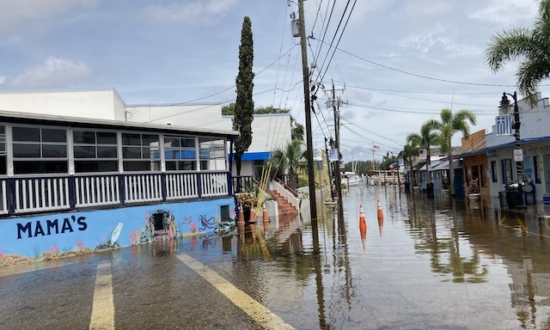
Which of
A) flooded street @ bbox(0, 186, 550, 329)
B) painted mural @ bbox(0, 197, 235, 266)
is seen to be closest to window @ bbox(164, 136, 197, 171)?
painted mural @ bbox(0, 197, 235, 266)

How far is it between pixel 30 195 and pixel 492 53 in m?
16.2

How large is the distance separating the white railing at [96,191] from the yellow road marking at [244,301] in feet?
15.6

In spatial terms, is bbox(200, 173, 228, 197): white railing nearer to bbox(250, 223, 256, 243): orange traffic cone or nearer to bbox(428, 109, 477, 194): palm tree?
bbox(250, 223, 256, 243): orange traffic cone

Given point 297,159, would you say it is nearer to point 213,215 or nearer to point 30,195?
point 213,215

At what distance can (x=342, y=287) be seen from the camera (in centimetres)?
774

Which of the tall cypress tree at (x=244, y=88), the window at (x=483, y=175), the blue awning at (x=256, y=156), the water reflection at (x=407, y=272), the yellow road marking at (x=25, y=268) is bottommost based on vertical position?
the water reflection at (x=407, y=272)

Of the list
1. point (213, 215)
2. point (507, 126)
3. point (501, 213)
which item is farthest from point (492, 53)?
point (213, 215)

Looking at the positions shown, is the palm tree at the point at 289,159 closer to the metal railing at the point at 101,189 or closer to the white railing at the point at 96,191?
the metal railing at the point at 101,189

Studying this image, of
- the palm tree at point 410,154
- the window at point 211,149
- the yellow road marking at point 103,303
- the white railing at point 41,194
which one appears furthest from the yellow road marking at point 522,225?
the palm tree at point 410,154

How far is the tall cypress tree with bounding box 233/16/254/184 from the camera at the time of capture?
911 inches

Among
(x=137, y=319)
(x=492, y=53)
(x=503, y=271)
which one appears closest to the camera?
(x=137, y=319)

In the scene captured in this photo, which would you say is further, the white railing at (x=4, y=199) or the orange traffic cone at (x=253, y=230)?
the orange traffic cone at (x=253, y=230)

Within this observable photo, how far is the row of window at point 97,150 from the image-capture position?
41.8ft

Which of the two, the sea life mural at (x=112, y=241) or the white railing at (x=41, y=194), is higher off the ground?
the white railing at (x=41, y=194)
